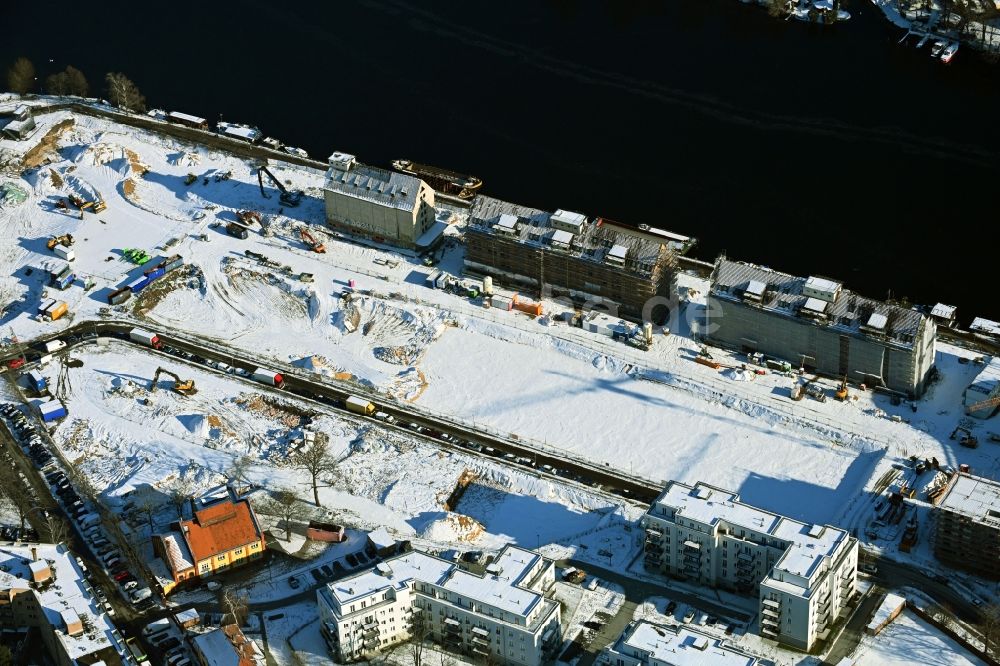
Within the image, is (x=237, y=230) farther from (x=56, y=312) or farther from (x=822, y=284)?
(x=822, y=284)

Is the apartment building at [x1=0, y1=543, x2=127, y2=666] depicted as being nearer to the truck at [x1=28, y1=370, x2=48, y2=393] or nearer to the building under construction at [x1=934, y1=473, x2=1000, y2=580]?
the truck at [x1=28, y1=370, x2=48, y2=393]

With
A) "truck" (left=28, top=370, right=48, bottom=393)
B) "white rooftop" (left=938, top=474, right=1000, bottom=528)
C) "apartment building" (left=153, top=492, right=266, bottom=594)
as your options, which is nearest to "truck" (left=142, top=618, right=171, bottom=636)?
"apartment building" (left=153, top=492, right=266, bottom=594)

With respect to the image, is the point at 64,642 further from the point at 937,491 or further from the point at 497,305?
the point at 937,491

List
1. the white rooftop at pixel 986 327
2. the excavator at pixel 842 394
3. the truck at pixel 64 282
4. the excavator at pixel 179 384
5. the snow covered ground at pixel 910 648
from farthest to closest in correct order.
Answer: the truck at pixel 64 282 → the white rooftop at pixel 986 327 → the excavator at pixel 179 384 → the excavator at pixel 842 394 → the snow covered ground at pixel 910 648

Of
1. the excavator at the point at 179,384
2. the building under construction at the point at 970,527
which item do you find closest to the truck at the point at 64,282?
the excavator at the point at 179,384

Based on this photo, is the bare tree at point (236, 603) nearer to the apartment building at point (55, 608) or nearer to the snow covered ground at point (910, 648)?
the apartment building at point (55, 608)

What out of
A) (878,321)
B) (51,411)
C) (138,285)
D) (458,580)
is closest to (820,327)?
(878,321)
